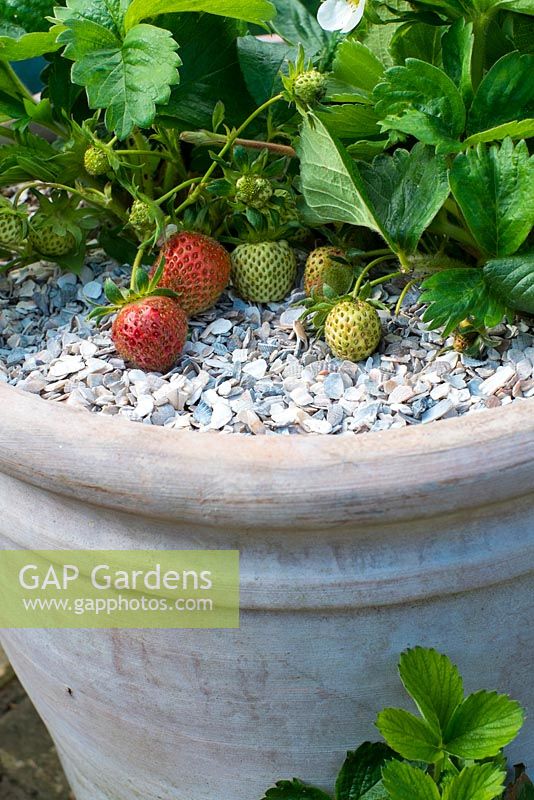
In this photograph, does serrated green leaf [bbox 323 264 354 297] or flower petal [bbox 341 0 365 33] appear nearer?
flower petal [bbox 341 0 365 33]

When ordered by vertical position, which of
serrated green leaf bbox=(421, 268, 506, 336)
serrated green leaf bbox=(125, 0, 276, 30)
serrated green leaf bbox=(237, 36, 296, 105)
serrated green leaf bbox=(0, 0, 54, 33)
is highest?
serrated green leaf bbox=(125, 0, 276, 30)

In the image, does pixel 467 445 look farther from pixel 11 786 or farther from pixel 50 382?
pixel 11 786

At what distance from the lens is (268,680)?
855 mm

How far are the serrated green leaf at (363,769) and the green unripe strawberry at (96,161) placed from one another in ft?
2.04

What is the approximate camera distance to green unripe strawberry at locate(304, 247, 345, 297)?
1.03m

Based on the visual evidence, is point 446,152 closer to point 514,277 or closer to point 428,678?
point 514,277

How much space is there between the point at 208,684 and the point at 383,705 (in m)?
0.16

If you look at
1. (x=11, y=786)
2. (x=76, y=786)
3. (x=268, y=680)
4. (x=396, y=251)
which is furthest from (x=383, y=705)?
(x=11, y=786)

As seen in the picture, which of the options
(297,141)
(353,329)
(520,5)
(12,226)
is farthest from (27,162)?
(520,5)

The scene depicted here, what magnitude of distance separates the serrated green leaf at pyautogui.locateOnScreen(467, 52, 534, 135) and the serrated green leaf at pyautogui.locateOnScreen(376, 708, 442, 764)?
527 mm

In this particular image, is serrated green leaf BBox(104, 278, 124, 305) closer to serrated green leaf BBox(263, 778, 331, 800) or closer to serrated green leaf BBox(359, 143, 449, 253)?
serrated green leaf BBox(359, 143, 449, 253)

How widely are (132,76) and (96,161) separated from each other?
13 cm

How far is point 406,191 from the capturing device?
3.07 feet

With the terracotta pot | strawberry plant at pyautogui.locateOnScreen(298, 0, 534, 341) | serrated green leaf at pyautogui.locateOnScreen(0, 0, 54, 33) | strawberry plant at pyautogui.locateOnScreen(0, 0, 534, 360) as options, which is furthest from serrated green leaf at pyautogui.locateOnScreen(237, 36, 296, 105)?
the terracotta pot
